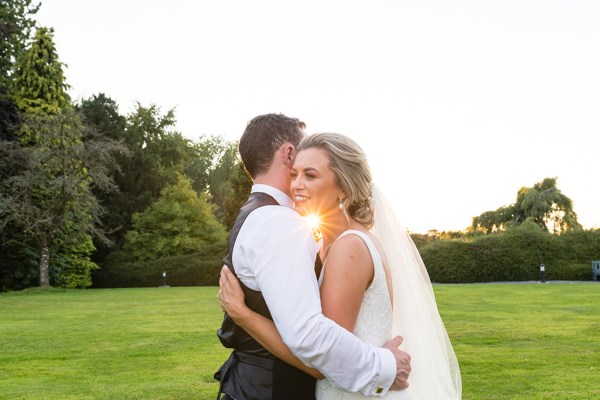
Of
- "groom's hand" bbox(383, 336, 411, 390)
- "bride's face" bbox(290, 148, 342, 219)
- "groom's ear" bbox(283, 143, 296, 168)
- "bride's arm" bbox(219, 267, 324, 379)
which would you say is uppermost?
"groom's ear" bbox(283, 143, 296, 168)

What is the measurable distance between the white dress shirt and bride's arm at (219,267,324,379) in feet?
0.30

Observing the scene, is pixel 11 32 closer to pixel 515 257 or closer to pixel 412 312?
pixel 515 257

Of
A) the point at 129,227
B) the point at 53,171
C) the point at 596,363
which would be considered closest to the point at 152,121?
the point at 129,227

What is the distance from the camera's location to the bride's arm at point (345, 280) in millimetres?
2650

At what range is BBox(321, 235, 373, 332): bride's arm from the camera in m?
2.65

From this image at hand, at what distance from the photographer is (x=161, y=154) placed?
5034cm

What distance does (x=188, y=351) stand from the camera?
11.5 meters

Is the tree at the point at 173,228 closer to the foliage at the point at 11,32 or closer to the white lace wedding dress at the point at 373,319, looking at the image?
the foliage at the point at 11,32

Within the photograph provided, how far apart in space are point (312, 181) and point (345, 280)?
445 mm

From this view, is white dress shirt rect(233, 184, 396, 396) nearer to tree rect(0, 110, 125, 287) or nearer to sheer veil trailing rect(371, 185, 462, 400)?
sheer veil trailing rect(371, 185, 462, 400)

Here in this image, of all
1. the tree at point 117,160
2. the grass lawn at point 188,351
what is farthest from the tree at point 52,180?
the grass lawn at point 188,351

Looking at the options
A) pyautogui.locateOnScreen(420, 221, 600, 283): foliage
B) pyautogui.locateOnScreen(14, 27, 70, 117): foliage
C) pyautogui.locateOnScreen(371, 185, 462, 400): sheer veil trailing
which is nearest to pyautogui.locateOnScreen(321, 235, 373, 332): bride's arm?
pyautogui.locateOnScreen(371, 185, 462, 400): sheer veil trailing

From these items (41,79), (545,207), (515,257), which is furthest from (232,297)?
(545,207)

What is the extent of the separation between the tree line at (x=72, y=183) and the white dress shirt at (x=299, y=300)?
3063cm
